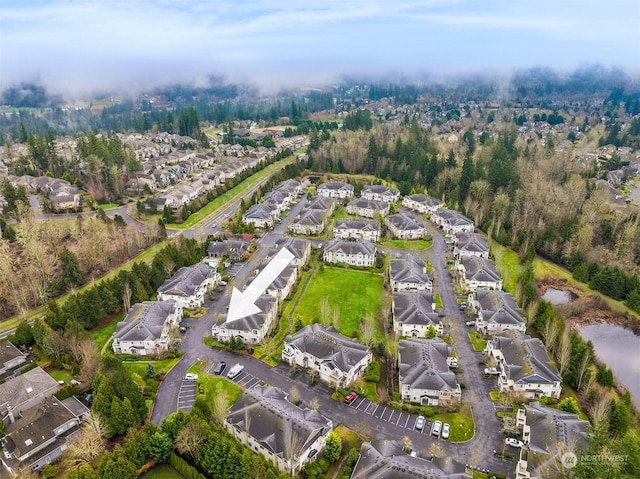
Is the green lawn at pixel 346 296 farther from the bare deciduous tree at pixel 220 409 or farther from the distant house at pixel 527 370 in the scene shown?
the bare deciduous tree at pixel 220 409

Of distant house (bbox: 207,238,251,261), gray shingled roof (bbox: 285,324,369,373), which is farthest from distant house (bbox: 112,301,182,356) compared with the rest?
distant house (bbox: 207,238,251,261)

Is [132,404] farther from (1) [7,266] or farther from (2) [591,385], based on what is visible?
(2) [591,385]

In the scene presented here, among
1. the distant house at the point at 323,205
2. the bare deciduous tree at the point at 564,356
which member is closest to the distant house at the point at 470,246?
the bare deciduous tree at the point at 564,356

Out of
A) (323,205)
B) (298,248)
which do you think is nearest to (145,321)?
(298,248)

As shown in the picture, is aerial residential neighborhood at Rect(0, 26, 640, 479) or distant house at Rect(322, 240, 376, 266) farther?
distant house at Rect(322, 240, 376, 266)

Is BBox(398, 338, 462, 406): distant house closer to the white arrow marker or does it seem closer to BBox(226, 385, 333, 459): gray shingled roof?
BBox(226, 385, 333, 459): gray shingled roof

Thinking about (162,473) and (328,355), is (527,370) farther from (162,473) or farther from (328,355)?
(162,473)

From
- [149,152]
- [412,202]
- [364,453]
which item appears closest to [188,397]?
[364,453]
